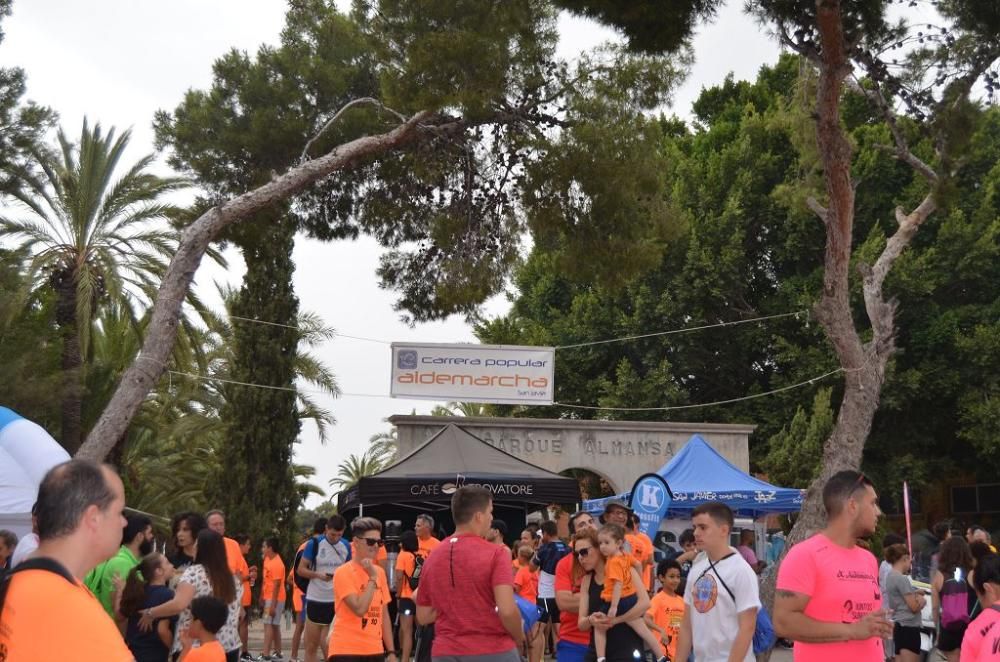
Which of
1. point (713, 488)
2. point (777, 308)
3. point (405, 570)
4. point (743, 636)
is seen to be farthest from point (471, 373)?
point (743, 636)

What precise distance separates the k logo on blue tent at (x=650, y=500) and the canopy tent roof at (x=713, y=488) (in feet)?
14.7

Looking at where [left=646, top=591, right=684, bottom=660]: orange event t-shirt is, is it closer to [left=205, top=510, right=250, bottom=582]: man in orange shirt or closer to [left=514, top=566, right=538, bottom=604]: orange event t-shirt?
[left=514, top=566, right=538, bottom=604]: orange event t-shirt

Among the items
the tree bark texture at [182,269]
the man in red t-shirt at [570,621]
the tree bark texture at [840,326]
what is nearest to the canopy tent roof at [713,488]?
the tree bark texture at [840,326]

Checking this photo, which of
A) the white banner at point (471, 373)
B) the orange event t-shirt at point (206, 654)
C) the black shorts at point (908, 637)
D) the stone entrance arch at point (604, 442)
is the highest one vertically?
the white banner at point (471, 373)

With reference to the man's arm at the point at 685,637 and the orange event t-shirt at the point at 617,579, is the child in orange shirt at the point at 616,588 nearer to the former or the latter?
the orange event t-shirt at the point at 617,579

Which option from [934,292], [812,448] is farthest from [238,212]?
[934,292]

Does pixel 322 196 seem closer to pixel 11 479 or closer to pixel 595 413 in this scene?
pixel 11 479

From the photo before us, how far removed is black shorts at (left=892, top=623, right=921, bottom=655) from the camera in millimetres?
11339

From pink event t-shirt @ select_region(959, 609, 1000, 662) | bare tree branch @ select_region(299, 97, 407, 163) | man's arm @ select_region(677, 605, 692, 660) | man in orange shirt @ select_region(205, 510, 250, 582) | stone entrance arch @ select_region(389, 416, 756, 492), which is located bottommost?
man's arm @ select_region(677, 605, 692, 660)

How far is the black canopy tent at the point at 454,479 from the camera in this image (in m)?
15.5

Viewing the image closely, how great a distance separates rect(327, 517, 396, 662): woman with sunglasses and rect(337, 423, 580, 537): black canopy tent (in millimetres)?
6423

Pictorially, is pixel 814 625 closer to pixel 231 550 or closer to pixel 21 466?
pixel 231 550

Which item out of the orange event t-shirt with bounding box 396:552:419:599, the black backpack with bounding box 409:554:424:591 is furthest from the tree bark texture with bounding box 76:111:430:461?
the black backpack with bounding box 409:554:424:591

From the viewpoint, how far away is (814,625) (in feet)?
15.7
